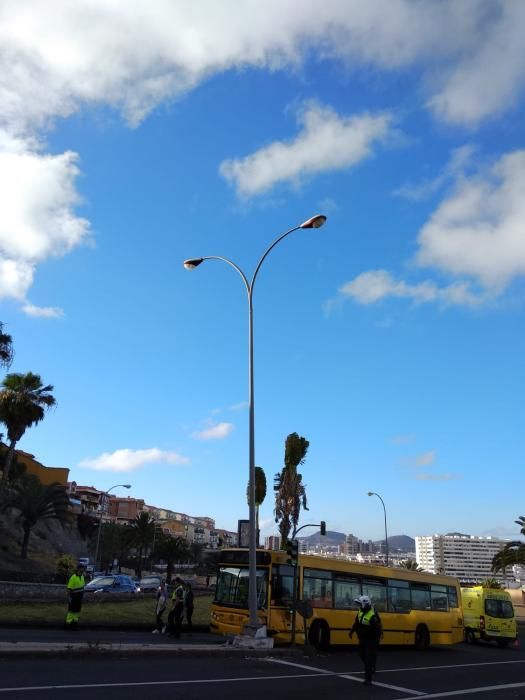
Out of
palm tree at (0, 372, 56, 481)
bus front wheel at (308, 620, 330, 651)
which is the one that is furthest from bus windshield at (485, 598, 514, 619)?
palm tree at (0, 372, 56, 481)

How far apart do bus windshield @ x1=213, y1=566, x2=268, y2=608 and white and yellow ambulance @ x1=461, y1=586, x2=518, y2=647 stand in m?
14.9

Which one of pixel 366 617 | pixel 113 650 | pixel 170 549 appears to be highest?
pixel 170 549

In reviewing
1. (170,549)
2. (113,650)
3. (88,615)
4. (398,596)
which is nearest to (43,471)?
(170,549)

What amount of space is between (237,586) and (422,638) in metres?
7.64

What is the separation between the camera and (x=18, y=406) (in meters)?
41.5

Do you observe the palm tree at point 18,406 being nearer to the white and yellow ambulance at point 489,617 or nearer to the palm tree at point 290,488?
the palm tree at point 290,488

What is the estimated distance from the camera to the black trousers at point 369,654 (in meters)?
10.9

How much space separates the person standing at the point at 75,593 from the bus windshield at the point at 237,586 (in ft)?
12.5

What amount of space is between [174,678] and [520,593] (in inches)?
2023

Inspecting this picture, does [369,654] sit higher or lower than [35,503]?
lower

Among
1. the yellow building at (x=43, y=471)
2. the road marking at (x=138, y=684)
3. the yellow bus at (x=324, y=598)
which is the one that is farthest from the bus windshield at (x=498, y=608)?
the yellow building at (x=43, y=471)

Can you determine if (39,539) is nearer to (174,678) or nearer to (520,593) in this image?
(520,593)

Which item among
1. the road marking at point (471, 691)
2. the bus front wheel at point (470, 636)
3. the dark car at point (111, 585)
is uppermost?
the dark car at point (111, 585)

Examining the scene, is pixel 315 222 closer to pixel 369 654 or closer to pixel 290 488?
pixel 369 654
